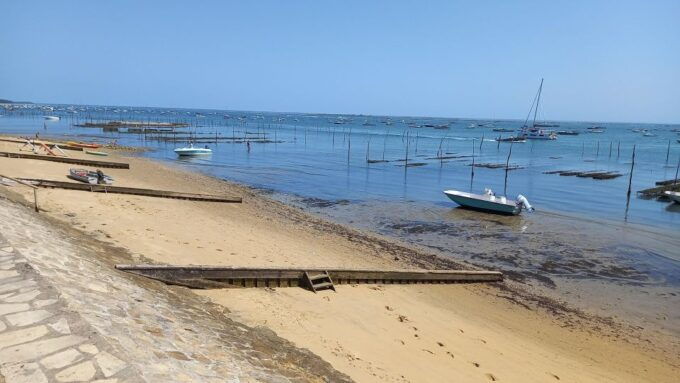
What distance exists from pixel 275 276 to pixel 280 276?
5.3 inches

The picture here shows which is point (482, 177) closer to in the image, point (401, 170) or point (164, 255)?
point (401, 170)

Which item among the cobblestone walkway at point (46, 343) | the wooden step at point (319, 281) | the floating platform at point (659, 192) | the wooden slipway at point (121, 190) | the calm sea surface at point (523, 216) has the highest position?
the cobblestone walkway at point (46, 343)

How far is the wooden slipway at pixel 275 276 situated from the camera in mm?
8455

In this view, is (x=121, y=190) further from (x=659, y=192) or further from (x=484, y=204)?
(x=659, y=192)

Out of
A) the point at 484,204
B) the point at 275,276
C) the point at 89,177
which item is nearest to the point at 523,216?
the point at 484,204

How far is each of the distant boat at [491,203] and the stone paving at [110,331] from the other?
2186 cm

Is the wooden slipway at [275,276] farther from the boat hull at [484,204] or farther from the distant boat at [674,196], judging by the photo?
the distant boat at [674,196]

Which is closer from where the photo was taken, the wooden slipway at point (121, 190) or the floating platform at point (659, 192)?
the wooden slipway at point (121, 190)

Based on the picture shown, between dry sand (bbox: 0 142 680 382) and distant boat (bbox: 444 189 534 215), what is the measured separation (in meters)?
11.0

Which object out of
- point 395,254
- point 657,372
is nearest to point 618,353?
point 657,372

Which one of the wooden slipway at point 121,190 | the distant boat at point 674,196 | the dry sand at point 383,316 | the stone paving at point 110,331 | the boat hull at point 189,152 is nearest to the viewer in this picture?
the stone paving at point 110,331

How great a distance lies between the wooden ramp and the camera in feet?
27.8

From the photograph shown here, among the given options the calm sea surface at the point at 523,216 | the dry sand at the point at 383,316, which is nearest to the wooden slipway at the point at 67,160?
the calm sea surface at the point at 523,216

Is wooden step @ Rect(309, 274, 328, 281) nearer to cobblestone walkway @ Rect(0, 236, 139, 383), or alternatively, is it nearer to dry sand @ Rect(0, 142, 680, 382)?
dry sand @ Rect(0, 142, 680, 382)
